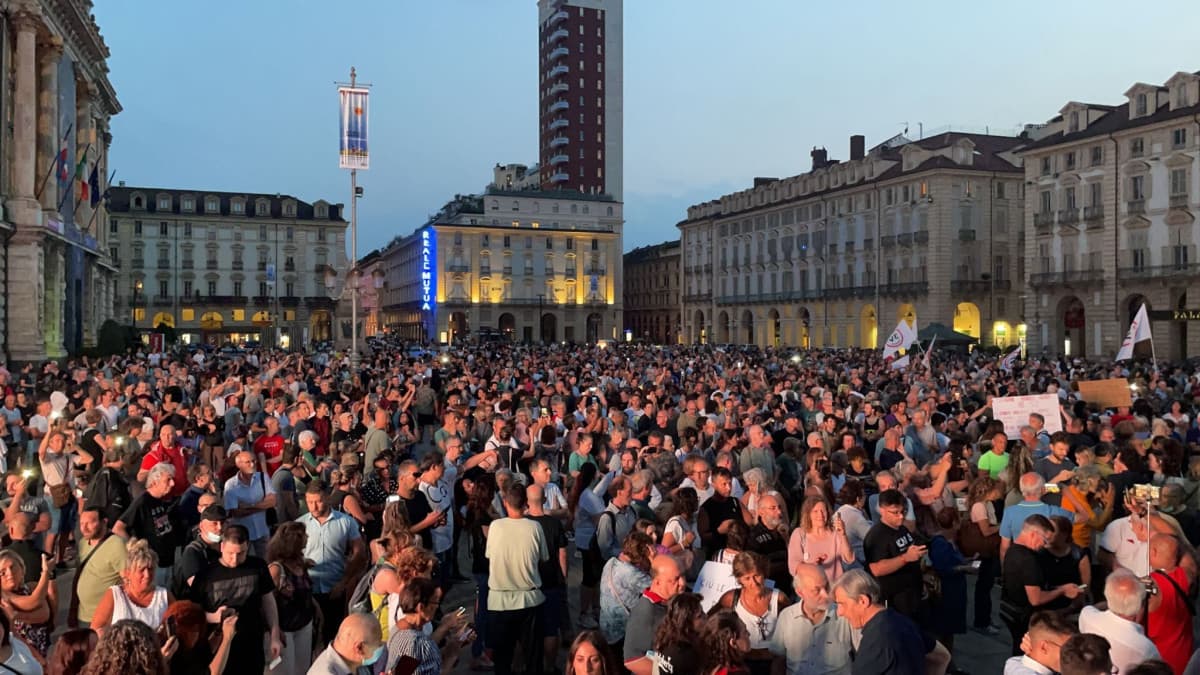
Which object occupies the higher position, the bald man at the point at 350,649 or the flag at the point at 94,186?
the flag at the point at 94,186

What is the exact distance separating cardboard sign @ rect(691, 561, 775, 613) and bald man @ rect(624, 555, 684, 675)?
466mm

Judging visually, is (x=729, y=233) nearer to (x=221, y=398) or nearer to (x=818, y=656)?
(x=221, y=398)

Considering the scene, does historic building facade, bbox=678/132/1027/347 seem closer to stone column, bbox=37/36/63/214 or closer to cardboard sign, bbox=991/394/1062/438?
stone column, bbox=37/36/63/214

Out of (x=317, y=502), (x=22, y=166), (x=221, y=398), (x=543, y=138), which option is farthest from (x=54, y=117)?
(x=543, y=138)

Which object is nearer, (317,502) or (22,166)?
(317,502)

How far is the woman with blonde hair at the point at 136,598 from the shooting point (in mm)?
5430

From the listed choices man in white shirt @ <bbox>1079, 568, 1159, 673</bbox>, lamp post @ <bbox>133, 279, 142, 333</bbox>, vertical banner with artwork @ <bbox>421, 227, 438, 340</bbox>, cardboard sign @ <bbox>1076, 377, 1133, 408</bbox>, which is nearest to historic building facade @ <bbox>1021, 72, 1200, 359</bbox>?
cardboard sign @ <bbox>1076, 377, 1133, 408</bbox>

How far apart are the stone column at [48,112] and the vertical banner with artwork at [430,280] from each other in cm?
4709

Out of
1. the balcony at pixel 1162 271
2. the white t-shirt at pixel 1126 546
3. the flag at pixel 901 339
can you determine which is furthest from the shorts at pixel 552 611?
the balcony at pixel 1162 271

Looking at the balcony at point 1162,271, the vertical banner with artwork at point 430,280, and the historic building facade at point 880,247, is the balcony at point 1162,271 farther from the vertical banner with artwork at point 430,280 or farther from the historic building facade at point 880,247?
the vertical banner with artwork at point 430,280

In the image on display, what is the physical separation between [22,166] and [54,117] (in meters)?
4.56

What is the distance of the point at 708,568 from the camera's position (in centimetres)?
628

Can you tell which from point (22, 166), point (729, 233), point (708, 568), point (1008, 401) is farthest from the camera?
point (729, 233)

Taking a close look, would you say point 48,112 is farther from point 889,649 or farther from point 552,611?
point 889,649
